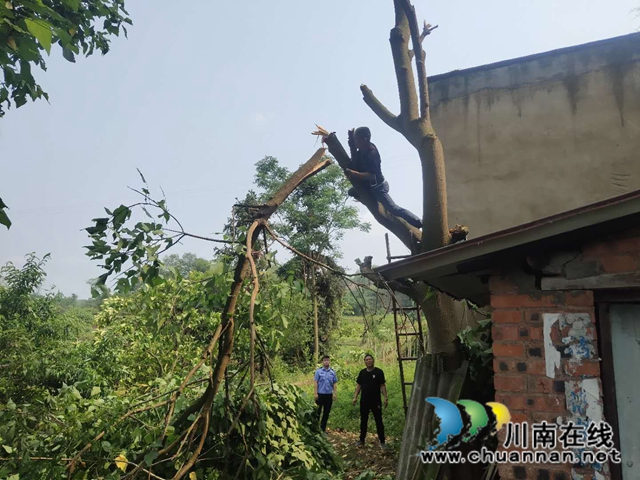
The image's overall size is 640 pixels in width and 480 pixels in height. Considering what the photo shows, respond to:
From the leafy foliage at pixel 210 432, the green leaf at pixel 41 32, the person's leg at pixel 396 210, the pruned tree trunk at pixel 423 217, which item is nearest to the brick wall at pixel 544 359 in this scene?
the pruned tree trunk at pixel 423 217

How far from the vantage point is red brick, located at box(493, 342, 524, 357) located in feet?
9.96

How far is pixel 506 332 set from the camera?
3090 millimetres

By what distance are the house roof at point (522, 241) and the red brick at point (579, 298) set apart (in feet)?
1.07

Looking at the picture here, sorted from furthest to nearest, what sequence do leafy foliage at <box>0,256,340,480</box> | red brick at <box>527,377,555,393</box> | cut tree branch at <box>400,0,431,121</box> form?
cut tree branch at <box>400,0,431,121</box> < leafy foliage at <box>0,256,340,480</box> < red brick at <box>527,377,555,393</box>

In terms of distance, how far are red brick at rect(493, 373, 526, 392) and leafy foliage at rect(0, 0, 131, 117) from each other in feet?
10.3

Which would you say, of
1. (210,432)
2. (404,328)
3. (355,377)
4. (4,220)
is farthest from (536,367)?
(355,377)

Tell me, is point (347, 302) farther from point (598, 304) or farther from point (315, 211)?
point (598, 304)

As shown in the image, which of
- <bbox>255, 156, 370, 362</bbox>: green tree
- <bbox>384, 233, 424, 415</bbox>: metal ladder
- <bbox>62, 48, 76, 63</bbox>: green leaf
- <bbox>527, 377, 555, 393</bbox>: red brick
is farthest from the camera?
<bbox>255, 156, 370, 362</bbox>: green tree

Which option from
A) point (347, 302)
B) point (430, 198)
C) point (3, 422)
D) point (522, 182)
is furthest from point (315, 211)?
point (3, 422)

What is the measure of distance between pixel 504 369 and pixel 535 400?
0.26 metres

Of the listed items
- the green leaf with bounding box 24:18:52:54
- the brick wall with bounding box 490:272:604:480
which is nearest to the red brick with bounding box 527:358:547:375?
the brick wall with bounding box 490:272:604:480

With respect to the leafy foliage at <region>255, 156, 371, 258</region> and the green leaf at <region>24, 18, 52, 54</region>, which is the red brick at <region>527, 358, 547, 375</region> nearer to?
the green leaf at <region>24, 18, 52, 54</region>

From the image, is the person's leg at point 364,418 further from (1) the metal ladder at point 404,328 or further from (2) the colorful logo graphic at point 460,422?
(2) the colorful logo graphic at point 460,422

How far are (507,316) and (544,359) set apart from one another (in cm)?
35
